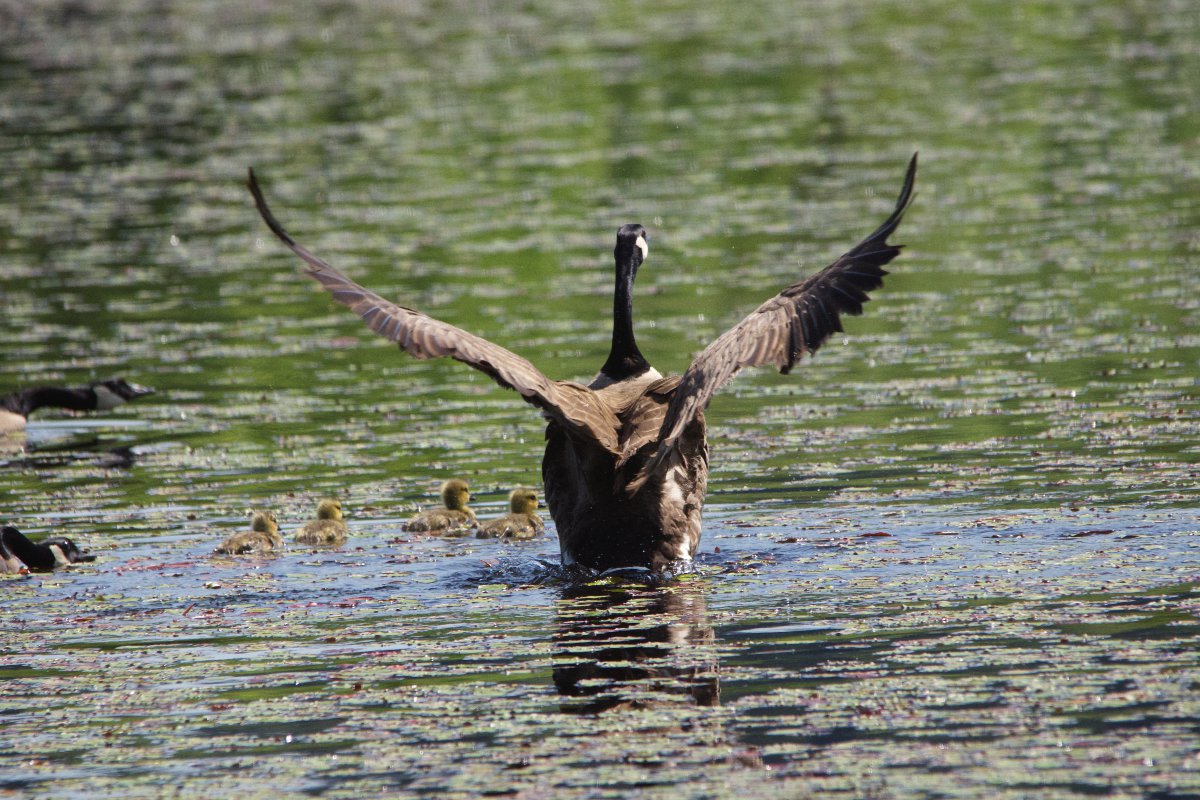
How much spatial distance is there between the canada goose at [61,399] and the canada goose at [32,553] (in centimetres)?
565

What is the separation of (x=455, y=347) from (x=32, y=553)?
139 inches

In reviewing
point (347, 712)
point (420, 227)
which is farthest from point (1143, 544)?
point (420, 227)

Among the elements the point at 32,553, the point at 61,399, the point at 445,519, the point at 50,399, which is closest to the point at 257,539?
the point at 445,519

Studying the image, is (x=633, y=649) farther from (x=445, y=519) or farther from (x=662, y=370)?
(x=662, y=370)

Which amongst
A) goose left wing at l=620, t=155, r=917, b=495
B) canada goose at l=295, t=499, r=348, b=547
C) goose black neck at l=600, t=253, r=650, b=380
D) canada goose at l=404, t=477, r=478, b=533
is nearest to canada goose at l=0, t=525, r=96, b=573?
canada goose at l=295, t=499, r=348, b=547

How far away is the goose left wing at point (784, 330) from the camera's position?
35.5 feet

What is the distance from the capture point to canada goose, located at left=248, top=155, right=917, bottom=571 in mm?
10875

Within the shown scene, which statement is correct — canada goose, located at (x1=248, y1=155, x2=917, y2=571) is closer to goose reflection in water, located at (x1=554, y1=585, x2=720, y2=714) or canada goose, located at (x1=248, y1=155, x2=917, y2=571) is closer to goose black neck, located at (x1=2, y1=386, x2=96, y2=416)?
goose reflection in water, located at (x1=554, y1=585, x2=720, y2=714)

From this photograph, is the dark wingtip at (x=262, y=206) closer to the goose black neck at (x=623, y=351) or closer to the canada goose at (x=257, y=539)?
the canada goose at (x=257, y=539)

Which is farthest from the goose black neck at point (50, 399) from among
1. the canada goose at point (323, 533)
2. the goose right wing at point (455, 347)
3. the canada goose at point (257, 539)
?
the goose right wing at point (455, 347)

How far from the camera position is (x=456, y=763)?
8016 millimetres

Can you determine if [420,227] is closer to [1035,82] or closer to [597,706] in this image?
[1035,82]

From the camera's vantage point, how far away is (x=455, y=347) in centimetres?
1080

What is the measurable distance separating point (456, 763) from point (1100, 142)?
878 inches
